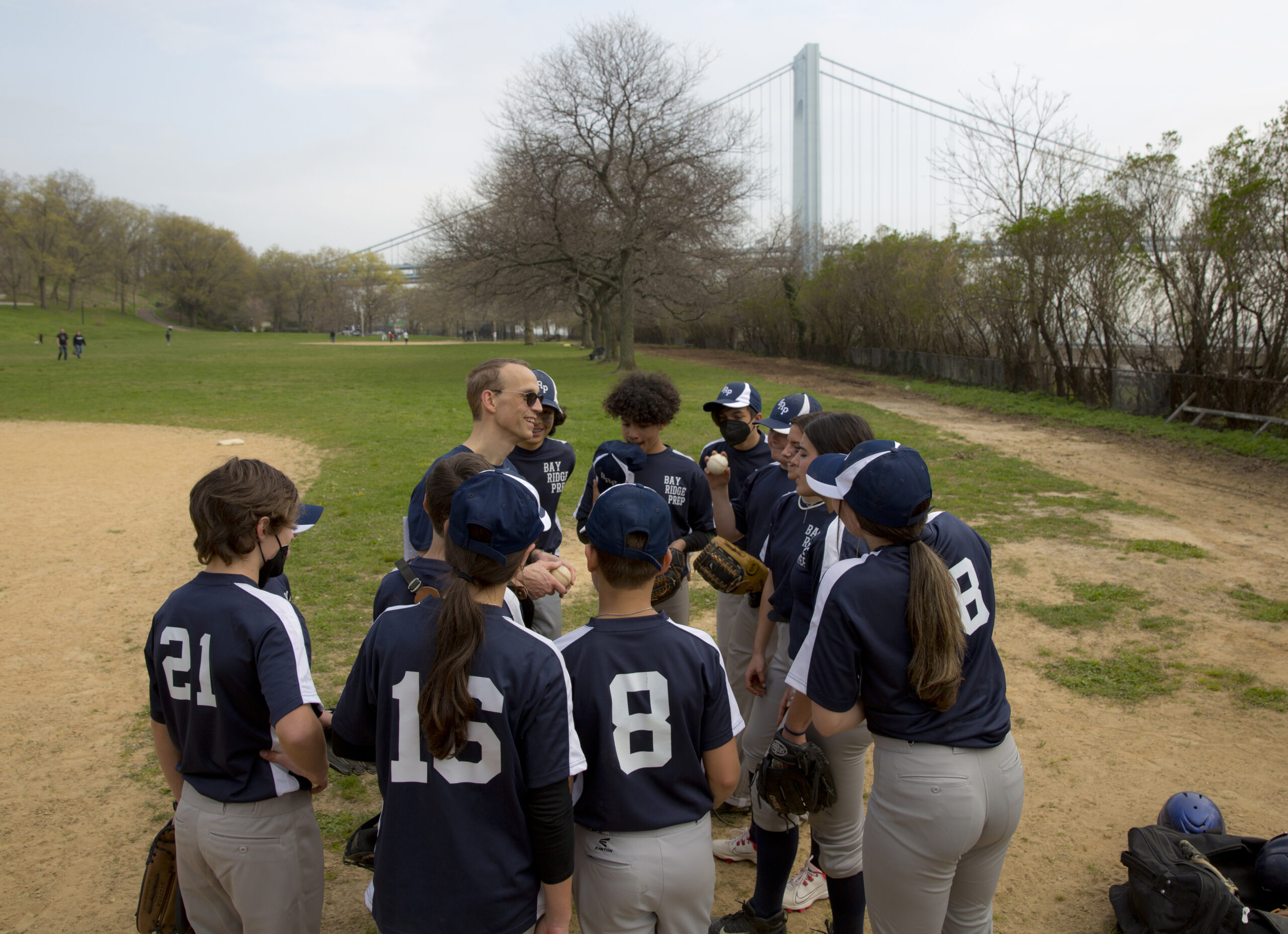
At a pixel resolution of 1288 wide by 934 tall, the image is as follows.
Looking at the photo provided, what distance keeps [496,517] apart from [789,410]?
2173mm

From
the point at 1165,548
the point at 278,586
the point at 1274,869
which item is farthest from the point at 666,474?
the point at 1165,548

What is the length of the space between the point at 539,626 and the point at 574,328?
110 metres

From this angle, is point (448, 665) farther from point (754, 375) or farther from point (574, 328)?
point (574, 328)

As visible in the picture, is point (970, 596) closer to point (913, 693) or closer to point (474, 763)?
point (913, 693)

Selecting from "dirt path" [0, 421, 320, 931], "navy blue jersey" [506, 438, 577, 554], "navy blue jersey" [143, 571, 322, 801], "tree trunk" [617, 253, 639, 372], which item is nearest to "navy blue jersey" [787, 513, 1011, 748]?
"navy blue jersey" [143, 571, 322, 801]

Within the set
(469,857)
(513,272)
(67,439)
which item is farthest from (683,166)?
(469,857)

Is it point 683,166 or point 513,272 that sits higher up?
point 683,166

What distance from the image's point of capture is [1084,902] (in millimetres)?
3275

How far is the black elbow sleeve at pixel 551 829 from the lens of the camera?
1.87 meters

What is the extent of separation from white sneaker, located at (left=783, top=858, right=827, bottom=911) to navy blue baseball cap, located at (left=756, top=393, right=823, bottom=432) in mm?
1938

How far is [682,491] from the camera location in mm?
4195

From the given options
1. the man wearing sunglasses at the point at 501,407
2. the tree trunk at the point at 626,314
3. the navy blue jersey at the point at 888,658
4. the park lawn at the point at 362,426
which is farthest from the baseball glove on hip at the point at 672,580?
the tree trunk at the point at 626,314

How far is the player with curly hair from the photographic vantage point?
4.19 metres

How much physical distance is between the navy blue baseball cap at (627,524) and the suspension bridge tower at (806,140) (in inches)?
2069
